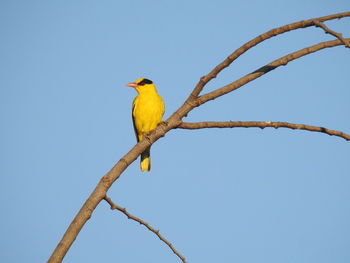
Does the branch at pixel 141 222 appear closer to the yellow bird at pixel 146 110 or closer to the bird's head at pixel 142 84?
the yellow bird at pixel 146 110

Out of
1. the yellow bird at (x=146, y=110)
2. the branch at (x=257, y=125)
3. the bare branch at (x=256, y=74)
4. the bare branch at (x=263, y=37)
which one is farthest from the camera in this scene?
the yellow bird at (x=146, y=110)

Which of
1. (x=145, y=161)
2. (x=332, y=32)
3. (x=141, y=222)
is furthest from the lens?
(x=145, y=161)

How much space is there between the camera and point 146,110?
6480 mm

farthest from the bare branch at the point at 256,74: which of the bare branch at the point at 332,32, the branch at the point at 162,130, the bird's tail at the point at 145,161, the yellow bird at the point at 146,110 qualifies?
the bird's tail at the point at 145,161

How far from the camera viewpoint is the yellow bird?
21.3ft

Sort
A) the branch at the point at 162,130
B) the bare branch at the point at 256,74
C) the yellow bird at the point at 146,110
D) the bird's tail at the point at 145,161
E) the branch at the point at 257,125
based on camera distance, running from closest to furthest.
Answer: the branch at the point at 162,130, the branch at the point at 257,125, the bare branch at the point at 256,74, the yellow bird at the point at 146,110, the bird's tail at the point at 145,161

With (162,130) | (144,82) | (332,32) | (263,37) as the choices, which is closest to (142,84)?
(144,82)

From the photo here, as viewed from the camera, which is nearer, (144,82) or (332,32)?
(332,32)

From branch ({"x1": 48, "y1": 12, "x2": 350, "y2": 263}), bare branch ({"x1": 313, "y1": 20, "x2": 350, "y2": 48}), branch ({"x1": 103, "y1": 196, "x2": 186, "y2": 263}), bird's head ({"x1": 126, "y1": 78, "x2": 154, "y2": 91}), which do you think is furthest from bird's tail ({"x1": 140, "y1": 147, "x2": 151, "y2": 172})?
bare branch ({"x1": 313, "y1": 20, "x2": 350, "y2": 48})

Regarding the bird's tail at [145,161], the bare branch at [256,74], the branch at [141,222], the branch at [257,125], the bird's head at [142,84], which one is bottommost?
the branch at [141,222]

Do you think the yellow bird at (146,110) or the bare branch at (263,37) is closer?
the bare branch at (263,37)

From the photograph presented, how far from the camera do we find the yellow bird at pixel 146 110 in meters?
6.48

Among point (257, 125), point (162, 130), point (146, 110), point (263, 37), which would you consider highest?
point (146, 110)

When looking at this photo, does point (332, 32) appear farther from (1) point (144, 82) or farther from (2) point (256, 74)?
(1) point (144, 82)
